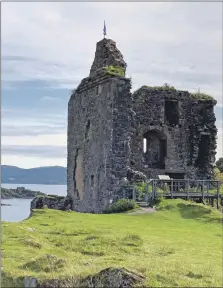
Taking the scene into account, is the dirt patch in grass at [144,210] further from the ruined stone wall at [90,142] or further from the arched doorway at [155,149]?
the arched doorway at [155,149]

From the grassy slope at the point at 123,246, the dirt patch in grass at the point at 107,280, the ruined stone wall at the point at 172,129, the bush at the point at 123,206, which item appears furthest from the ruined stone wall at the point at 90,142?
the dirt patch in grass at the point at 107,280

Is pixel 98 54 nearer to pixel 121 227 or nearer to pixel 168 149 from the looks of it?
pixel 168 149

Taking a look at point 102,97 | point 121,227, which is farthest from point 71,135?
point 121,227

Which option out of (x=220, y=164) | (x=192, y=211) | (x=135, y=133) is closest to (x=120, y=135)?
(x=135, y=133)

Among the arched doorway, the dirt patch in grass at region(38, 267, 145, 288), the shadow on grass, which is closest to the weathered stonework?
the arched doorway

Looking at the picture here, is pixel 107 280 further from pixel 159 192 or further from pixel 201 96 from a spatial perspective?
pixel 201 96

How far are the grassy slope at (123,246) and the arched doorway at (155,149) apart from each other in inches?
576

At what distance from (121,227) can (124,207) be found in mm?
6692

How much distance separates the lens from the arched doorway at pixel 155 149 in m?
39.0

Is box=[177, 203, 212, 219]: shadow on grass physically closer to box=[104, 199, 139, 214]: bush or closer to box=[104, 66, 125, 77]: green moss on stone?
box=[104, 199, 139, 214]: bush

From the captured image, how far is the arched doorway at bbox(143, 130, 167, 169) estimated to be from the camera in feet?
128

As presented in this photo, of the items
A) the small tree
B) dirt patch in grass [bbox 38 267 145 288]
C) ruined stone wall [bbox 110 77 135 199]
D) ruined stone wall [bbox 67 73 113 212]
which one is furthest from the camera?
the small tree

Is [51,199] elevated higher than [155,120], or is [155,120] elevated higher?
[155,120]

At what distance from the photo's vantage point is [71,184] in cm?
3869
